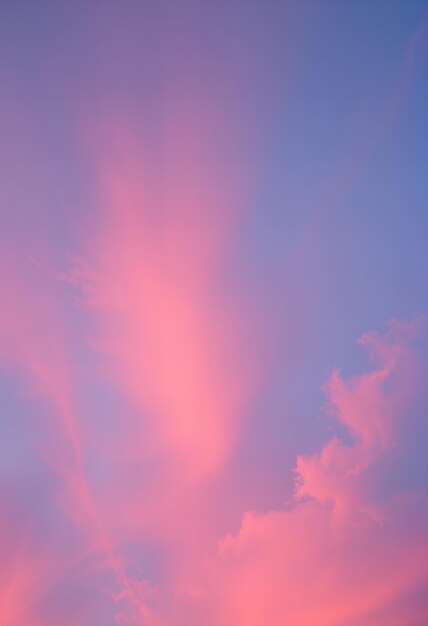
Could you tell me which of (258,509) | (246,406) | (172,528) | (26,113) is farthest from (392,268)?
(26,113)

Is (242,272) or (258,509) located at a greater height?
(242,272)

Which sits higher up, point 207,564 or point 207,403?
point 207,403

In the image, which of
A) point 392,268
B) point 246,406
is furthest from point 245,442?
point 392,268

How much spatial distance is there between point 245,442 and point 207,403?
83 cm

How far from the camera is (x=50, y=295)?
10414 mm

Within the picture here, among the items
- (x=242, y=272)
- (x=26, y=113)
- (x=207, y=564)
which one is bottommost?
(x=207, y=564)

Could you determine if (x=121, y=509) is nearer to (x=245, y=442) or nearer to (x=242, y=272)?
(x=245, y=442)

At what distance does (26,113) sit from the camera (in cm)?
1002

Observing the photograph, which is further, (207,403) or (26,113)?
(207,403)

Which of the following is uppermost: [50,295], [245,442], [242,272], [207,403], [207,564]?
[50,295]

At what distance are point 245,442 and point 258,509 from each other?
3.32 feet

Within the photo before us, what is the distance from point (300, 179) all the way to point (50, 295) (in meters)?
4.15

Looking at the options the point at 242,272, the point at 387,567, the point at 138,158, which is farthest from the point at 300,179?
the point at 387,567

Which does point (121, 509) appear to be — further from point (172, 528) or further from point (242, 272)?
point (242, 272)
